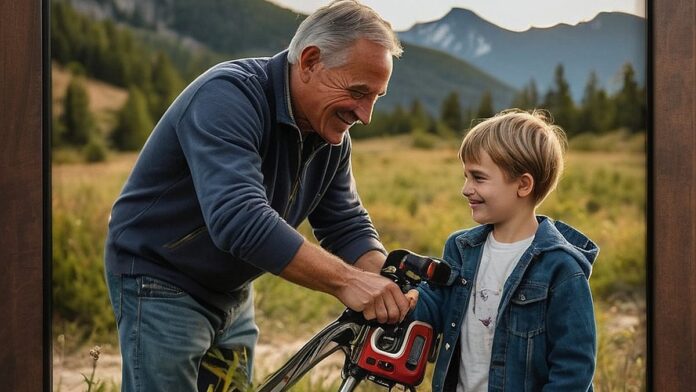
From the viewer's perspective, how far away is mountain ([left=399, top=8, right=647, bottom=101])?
7.64 ft

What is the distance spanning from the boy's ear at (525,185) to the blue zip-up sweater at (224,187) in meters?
0.40

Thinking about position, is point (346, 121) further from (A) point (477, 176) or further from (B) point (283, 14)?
(B) point (283, 14)

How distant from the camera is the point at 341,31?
5.70 feet

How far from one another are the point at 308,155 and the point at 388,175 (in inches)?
30.3

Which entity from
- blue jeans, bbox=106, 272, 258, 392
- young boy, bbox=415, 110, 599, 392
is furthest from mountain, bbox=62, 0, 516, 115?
blue jeans, bbox=106, 272, 258, 392

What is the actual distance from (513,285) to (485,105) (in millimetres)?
969

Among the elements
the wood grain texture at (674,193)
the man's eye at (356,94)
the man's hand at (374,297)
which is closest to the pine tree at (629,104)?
the wood grain texture at (674,193)

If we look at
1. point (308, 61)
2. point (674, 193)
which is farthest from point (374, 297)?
point (674, 193)

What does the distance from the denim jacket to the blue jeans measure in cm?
47

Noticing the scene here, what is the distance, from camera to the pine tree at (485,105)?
252 cm

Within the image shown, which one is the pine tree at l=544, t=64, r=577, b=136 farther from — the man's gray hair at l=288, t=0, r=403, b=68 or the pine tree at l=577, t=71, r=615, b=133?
the man's gray hair at l=288, t=0, r=403, b=68

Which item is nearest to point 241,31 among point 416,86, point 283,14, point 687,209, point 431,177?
point 283,14

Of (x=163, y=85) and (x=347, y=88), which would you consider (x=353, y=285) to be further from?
(x=163, y=85)

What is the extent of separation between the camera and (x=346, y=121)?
5.91ft
